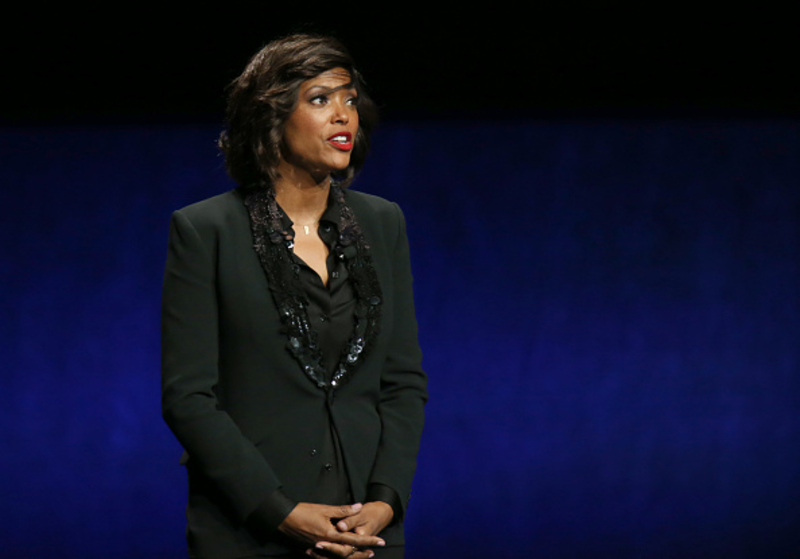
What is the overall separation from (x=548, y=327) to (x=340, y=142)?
1.77 meters

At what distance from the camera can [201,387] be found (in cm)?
160

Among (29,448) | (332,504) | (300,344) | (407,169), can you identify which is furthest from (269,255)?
(29,448)

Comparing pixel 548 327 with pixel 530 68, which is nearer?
pixel 530 68

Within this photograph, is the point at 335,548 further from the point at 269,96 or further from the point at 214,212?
the point at 269,96

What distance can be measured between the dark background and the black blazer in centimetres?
158

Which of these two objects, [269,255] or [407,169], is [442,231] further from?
[269,255]

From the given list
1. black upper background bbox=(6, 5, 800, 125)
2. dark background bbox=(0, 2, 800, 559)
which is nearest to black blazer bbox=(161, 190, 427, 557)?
black upper background bbox=(6, 5, 800, 125)

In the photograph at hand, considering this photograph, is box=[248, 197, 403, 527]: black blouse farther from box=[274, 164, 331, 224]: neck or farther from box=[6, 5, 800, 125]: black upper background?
box=[6, 5, 800, 125]: black upper background

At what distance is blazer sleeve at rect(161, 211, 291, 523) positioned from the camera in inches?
62.6

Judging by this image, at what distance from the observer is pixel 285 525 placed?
1599 mm

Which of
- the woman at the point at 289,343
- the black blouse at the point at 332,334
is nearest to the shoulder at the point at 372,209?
the woman at the point at 289,343

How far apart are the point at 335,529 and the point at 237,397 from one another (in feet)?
0.84

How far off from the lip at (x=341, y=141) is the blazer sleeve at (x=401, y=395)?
0.21 m

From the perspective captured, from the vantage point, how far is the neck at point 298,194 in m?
1.74
